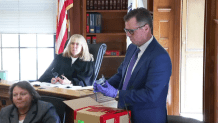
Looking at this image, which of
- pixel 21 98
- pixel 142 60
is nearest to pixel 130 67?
pixel 142 60

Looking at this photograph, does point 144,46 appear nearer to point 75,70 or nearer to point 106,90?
point 106,90

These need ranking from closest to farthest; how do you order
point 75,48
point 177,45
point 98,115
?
point 98,115, point 75,48, point 177,45

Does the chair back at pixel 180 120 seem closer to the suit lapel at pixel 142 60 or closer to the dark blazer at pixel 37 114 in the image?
the suit lapel at pixel 142 60

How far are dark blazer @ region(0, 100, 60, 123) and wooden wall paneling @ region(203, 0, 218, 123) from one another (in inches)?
44.6

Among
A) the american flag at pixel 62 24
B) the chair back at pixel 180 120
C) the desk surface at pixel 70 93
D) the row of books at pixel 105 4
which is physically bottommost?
the chair back at pixel 180 120

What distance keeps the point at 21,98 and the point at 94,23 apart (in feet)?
10.1

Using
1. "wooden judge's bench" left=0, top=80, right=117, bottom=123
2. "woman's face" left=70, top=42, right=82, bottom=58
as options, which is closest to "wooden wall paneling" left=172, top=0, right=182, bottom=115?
"woman's face" left=70, top=42, right=82, bottom=58

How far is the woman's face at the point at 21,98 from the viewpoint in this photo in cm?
214

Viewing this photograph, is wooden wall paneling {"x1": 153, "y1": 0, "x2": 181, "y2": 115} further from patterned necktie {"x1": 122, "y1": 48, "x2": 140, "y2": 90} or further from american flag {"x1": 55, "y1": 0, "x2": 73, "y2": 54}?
patterned necktie {"x1": 122, "y1": 48, "x2": 140, "y2": 90}

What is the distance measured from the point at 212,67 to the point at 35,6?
421 centimetres

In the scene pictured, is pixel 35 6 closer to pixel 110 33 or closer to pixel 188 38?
pixel 110 33

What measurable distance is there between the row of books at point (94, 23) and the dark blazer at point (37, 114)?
3.01m

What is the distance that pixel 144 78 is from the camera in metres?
1.59

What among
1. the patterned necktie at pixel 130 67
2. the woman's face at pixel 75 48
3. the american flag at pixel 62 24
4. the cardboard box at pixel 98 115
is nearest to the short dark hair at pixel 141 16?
the patterned necktie at pixel 130 67
